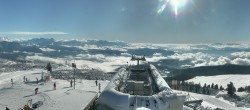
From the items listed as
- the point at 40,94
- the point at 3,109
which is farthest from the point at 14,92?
the point at 3,109

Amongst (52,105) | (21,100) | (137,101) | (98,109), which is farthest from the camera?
(21,100)

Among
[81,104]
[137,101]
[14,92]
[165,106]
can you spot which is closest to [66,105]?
[81,104]

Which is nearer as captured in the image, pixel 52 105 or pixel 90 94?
pixel 52 105

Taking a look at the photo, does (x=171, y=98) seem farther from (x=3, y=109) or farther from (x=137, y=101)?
(x=3, y=109)

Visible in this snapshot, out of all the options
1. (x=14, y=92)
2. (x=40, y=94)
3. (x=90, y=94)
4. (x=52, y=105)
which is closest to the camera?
(x=52, y=105)

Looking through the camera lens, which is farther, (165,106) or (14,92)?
(14,92)

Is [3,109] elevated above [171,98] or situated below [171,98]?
below

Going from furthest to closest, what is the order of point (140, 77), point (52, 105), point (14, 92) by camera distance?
1. point (140, 77)
2. point (14, 92)
3. point (52, 105)

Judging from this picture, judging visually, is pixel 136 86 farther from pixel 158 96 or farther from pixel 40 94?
pixel 40 94

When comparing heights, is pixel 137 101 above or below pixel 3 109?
above
